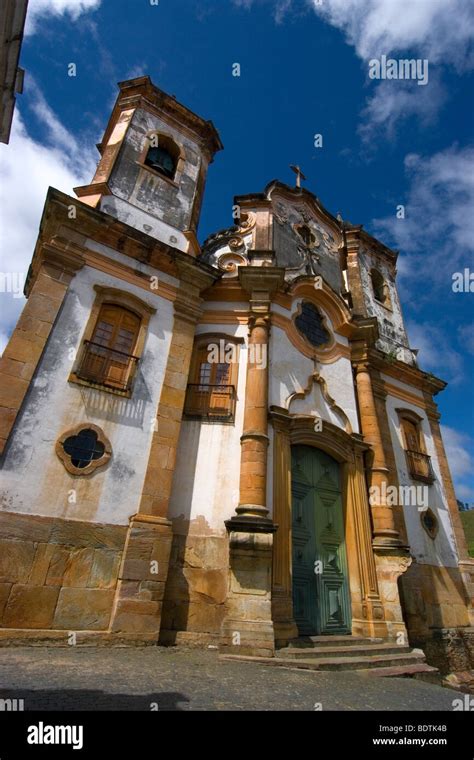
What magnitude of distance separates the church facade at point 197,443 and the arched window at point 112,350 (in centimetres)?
5

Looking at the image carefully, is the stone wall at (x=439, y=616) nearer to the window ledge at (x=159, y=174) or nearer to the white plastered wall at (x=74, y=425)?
the white plastered wall at (x=74, y=425)

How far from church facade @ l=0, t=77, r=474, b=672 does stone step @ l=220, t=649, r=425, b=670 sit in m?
0.28

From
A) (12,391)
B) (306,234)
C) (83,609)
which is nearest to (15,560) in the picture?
(83,609)

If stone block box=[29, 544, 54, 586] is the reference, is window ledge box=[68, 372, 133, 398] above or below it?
above

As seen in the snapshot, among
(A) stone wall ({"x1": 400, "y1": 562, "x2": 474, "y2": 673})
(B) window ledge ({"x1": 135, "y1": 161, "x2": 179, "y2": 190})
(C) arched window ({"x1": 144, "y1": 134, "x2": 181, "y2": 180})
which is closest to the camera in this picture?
(A) stone wall ({"x1": 400, "y1": 562, "x2": 474, "y2": 673})

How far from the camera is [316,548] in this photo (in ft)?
31.2

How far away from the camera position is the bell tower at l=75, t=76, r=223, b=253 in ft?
37.3

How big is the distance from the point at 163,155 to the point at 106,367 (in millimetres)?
8738

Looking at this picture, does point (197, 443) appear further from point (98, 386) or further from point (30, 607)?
point (30, 607)

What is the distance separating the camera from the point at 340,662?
684 centimetres

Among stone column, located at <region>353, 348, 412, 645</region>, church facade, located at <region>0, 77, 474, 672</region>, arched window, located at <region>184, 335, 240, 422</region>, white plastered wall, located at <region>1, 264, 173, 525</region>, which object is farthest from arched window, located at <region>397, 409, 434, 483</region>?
white plastered wall, located at <region>1, 264, 173, 525</region>

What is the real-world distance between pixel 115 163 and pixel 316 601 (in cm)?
1268

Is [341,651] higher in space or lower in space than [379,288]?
lower

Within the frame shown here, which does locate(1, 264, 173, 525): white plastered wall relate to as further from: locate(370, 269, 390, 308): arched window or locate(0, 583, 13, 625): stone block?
locate(370, 269, 390, 308): arched window
